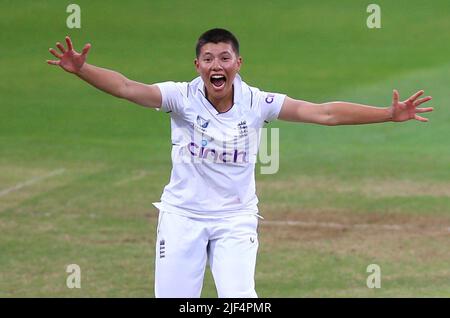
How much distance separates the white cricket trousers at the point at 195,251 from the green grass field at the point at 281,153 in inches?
141

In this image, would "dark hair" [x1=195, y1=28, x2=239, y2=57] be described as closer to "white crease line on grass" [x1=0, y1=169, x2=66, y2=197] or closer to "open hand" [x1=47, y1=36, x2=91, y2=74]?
"open hand" [x1=47, y1=36, x2=91, y2=74]

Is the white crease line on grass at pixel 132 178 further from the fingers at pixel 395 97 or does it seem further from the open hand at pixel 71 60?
the fingers at pixel 395 97

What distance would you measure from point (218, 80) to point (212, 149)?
54cm

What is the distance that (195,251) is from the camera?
9.55 m

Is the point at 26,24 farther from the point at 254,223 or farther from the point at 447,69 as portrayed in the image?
the point at 254,223

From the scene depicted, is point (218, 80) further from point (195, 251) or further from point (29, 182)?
point (29, 182)

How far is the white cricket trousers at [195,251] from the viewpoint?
9.48m

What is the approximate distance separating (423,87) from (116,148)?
6.78m

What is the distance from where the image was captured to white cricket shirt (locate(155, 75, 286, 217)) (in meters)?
9.58

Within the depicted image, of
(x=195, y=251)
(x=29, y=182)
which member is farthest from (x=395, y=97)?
(x=29, y=182)

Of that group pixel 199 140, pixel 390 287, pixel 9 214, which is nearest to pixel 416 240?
pixel 390 287

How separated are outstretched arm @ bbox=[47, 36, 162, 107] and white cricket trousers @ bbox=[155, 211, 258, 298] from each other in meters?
0.94

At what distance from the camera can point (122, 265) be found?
46.5 feet

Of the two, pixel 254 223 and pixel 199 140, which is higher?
pixel 199 140
